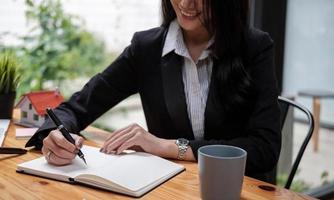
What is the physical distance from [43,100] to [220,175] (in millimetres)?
929

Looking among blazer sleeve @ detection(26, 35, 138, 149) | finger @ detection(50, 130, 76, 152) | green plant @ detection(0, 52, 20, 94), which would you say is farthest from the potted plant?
finger @ detection(50, 130, 76, 152)

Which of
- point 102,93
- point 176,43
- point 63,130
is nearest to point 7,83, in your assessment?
point 102,93

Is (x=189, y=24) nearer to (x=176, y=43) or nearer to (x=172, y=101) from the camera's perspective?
(x=176, y=43)

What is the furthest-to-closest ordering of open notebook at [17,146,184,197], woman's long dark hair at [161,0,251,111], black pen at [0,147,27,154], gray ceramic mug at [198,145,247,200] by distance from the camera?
woman's long dark hair at [161,0,251,111] < black pen at [0,147,27,154] < open notebook at [17,146,184,197] < gray ceramic mug at [198,145,247,200]

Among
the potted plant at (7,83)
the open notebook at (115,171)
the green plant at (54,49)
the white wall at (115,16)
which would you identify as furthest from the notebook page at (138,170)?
the white wall at (115,16)

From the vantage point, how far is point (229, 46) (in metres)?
1.35

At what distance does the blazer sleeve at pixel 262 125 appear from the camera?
1.17 meters

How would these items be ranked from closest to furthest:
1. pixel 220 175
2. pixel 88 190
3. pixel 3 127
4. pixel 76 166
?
pixel 220 175 → pixel 88 190 → pixel 76 166 → pixel 3 127

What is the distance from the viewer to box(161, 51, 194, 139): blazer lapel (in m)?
1.35

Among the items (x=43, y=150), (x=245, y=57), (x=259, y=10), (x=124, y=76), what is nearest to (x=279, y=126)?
(x=245, y=57)

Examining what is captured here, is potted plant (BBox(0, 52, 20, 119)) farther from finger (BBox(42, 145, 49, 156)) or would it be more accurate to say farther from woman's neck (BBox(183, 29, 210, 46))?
woman's neck (BBox(183, 29, 210, 46))

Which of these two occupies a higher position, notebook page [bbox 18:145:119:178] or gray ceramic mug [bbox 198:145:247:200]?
gray ceramic mug [bbox 198:145:247:200]

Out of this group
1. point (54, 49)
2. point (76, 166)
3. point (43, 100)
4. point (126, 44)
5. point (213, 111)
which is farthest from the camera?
point (126, 44)

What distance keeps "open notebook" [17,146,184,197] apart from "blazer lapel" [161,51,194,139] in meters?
0.27
